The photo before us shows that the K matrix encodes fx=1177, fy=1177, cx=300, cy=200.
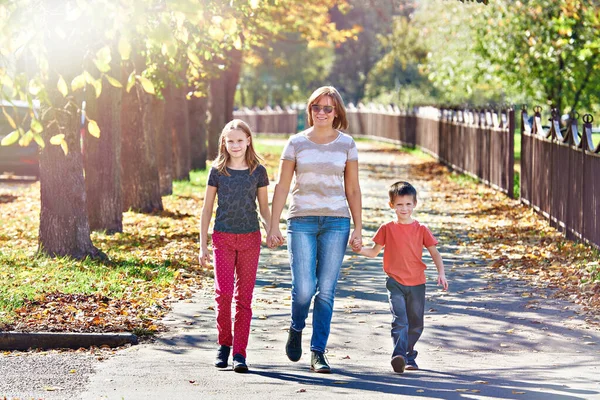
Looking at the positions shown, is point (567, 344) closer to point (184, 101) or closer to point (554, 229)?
point (554, 229)

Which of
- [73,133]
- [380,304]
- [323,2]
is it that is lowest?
[380,304]

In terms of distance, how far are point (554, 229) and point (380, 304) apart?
19.2 feet

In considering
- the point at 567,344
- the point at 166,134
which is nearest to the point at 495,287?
the point at 567,344

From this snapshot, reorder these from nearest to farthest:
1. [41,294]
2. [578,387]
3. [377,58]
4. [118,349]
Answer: [578,387]
[118,349]
[41,294]
[377,58]

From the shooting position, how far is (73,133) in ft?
42.0

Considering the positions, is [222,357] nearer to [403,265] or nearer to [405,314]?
[405,314]

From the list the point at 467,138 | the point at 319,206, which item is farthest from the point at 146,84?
the point at 467,138

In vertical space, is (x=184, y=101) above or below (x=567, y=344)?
above

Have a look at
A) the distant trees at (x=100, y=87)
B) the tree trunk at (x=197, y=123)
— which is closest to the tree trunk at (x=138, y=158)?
the distant trees at (x=100, y=87)

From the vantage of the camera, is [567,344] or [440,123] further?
[440,123]

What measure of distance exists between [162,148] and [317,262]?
13.8 meters

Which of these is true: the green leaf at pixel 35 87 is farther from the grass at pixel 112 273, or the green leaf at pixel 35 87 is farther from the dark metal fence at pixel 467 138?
the dark metal fence at pixel 467 138

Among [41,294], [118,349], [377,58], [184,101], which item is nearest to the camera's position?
[118,349]

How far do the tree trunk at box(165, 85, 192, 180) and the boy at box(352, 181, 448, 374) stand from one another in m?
16.1
